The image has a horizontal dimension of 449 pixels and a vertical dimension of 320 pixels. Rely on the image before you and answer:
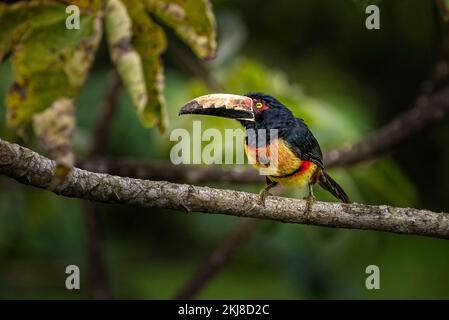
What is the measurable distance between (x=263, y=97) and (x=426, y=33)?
9.26 ft

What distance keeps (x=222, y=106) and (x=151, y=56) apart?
2.22ft

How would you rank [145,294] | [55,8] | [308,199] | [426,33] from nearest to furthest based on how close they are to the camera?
[55,8], [308,199], [145,294], [426,33]

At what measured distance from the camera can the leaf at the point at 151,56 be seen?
1958 mm

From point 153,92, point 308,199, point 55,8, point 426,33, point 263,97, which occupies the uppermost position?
point 426,33

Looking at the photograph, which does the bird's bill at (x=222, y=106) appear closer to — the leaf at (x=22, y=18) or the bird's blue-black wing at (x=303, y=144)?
the bird's blue-black wing at (x=303, y=144)

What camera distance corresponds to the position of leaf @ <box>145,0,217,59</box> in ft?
6.61

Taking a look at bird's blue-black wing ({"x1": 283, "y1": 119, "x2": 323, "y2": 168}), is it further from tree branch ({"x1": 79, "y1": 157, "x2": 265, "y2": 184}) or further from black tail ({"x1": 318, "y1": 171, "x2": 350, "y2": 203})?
tree branch ({"x1": 79, "y1": 157, "x2": 265, "y2": 184})

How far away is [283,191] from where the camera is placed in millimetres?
3805

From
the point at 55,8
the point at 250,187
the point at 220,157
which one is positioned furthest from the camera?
the point at 250,187

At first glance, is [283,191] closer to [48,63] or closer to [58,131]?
[48,63]

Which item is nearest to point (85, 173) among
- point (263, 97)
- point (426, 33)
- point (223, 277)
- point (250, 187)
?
point (263, 97)

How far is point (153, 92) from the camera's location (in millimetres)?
1958

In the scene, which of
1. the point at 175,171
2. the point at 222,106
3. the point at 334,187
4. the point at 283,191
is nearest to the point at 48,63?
the point at 222,106

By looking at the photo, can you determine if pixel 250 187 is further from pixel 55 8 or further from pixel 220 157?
pixel 55 8
